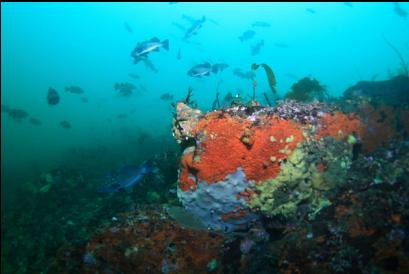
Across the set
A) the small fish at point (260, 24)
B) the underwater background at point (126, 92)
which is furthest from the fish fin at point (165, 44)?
the small fish at point (260, 24)

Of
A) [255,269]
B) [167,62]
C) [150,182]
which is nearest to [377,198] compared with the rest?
[255,269]

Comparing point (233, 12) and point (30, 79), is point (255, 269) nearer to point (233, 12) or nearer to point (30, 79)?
point (30, 79)

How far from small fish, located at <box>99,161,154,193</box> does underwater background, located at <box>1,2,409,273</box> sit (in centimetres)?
41

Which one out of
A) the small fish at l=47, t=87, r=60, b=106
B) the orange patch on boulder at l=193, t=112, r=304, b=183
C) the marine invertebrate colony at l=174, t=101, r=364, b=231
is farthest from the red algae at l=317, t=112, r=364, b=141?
the small fish at l=47, t=87, r=60, b=106

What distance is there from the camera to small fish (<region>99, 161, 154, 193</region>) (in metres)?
4.98

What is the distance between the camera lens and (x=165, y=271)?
3.64m

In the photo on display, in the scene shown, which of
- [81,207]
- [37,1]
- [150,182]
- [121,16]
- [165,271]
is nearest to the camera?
[165,271]

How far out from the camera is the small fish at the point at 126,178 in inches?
196

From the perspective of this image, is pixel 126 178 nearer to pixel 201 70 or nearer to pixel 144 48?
pixel 201 70

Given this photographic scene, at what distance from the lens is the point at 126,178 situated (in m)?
5.02

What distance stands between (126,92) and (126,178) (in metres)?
10.4

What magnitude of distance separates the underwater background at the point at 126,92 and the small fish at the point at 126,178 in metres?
0.41

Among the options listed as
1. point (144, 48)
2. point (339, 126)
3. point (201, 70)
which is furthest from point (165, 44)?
point (339, 126)

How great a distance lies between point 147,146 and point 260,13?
5179 inches
